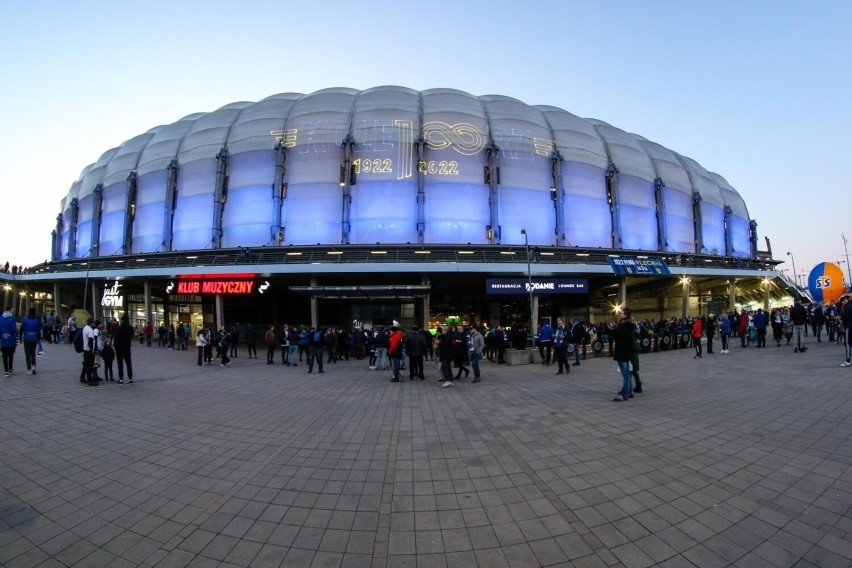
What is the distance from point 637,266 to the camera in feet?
88.9

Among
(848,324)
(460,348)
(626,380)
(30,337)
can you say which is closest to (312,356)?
(460,348)

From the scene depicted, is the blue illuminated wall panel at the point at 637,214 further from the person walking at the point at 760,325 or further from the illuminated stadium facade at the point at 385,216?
the person walking at the point at 760,325

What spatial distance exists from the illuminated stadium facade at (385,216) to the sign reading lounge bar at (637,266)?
0.86 feet

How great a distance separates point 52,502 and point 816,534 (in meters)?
7.84

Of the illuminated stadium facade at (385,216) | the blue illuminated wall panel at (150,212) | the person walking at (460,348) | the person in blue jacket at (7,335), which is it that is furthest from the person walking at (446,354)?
the blue illuminated wall panel at (150,212)

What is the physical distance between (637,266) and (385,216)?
70.3 ft

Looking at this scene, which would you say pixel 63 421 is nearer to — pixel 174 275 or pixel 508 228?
pixel 174 275

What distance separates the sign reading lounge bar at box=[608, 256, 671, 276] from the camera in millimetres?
26625

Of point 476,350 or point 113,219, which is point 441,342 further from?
point 113,219

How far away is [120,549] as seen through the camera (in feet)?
9.89

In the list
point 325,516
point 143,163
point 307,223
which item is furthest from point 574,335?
point 143,163

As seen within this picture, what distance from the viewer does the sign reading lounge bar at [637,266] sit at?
87.4 ft

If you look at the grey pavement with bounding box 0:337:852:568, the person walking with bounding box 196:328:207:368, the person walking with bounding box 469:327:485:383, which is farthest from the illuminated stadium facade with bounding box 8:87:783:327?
the grey pavement with bounding box 0:337:852:568

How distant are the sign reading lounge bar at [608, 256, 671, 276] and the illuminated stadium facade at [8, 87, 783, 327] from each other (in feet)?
0.86
